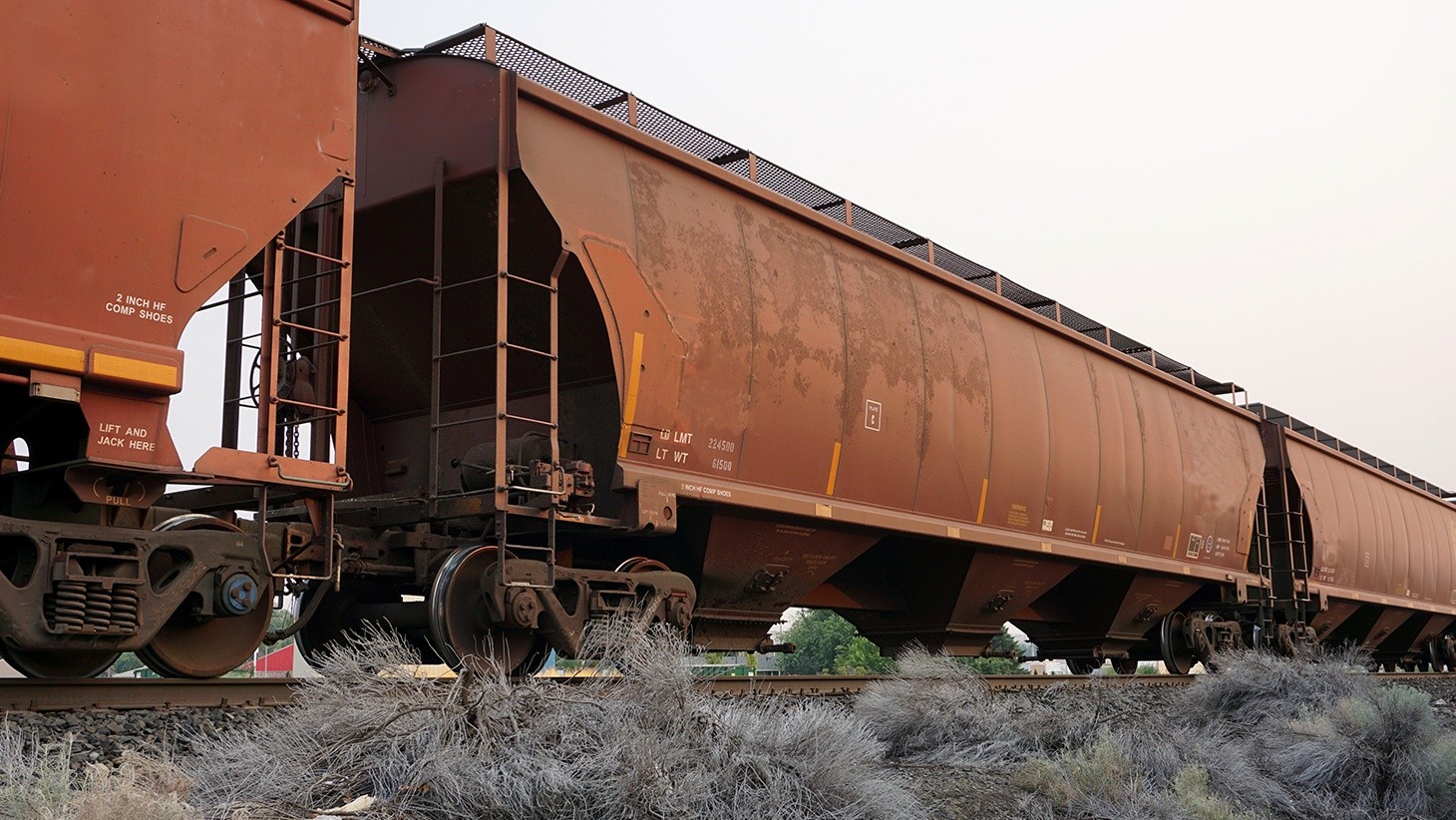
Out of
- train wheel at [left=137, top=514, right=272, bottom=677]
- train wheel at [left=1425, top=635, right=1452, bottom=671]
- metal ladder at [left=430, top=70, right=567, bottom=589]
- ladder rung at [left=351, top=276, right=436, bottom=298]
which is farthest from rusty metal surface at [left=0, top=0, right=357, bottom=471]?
train wheel at [left=1425, top=635, right=1452, bottom=671]

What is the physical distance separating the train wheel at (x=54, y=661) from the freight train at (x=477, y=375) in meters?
0.04

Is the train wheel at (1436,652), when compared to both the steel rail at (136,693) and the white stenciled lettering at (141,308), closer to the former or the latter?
the steel rail at (136,693)

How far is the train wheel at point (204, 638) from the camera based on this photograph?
5965mm

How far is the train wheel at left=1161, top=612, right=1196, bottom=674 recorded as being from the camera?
1634 centimetres

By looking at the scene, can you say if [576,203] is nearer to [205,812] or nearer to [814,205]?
[814,205]

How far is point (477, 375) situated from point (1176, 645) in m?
11.7

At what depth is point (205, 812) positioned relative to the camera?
13.2 feet

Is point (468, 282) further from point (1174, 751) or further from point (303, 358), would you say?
point (1174, 751)

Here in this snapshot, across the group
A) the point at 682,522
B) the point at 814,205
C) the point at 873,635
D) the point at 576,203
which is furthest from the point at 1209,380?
the point at 576,203

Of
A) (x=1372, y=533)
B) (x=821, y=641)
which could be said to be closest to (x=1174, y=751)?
(x=1372, y=533)

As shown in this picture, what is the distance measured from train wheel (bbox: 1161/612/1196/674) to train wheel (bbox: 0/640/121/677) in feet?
45.3

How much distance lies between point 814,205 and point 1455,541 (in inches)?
972

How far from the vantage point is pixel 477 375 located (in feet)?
28.6

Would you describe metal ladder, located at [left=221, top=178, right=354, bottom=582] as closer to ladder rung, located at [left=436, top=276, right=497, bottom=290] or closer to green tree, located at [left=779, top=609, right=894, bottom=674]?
ladder rung, located at [left=436, top=276, right=497, bottom=290]
